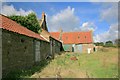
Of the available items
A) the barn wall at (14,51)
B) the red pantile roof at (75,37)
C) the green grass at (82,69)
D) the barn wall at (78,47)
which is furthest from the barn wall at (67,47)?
the barn wall at (14,51)

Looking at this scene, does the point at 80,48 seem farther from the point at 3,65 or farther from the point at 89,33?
the point at 3,65

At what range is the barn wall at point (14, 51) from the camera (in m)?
11.6

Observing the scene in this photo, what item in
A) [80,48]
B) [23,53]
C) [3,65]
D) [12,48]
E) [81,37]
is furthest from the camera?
[81,37]

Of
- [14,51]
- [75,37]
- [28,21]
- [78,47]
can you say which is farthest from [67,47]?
[14,51]

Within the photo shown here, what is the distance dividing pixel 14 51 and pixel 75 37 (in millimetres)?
48142

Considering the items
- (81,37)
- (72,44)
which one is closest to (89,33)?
(81,37)

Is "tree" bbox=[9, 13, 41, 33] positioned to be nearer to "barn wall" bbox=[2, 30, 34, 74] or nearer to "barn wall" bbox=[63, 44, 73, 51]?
"barn wall" bbox=[2, 30, 34, 74]

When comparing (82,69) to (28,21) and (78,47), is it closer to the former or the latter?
(28,21)

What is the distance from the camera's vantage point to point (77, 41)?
5831 cm

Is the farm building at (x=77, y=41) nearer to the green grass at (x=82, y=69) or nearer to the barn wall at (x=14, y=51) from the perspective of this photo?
the green grass at (x=82, y=69)

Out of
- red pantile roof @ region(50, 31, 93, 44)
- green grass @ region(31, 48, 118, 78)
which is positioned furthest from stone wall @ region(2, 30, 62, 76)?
red pantile roof @ region(50, 31, 93, 44)

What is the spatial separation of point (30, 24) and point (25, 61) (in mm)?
14114

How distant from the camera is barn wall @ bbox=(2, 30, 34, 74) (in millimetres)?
11587

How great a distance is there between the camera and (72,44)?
58.0 m
